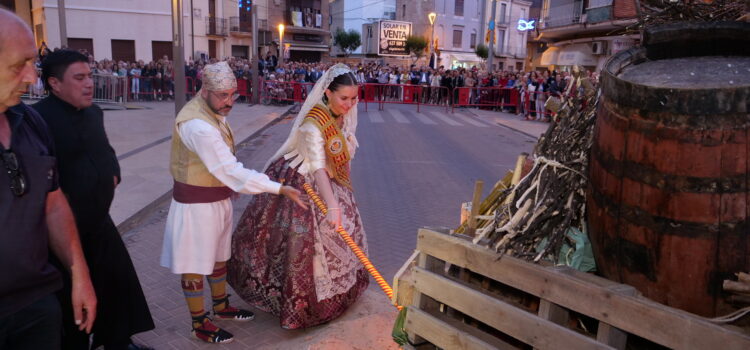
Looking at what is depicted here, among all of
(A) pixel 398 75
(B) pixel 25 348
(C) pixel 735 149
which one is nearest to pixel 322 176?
(B) pixel 25 348

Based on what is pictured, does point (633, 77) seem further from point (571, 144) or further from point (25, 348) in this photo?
point (25, 348)

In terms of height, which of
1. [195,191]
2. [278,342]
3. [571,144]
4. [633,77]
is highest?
[633,77]

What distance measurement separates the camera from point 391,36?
148 feet

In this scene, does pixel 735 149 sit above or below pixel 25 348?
above

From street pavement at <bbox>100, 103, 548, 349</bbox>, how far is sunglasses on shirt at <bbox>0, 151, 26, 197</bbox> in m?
1.92

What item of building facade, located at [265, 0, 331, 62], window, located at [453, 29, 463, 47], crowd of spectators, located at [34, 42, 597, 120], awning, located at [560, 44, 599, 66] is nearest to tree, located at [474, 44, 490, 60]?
window, located at [453, 29, 463, 47]

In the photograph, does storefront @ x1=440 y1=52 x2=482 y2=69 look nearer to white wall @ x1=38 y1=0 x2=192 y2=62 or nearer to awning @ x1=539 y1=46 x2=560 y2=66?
awning @ x1=539 y1=46 x2=560 y2=66

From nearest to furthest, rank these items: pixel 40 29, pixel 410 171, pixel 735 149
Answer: pixel 735 149
pixel 410 171
pixel 40 29

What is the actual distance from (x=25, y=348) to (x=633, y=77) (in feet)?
7.95

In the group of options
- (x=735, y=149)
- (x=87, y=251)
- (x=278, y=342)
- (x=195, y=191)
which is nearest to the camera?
(x=735, y=149)

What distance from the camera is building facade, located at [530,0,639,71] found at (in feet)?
94.5

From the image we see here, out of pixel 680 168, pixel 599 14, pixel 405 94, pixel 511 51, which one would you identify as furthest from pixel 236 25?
pixel 680 168

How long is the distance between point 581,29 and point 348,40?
105ft

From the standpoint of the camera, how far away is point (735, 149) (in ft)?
6.20
